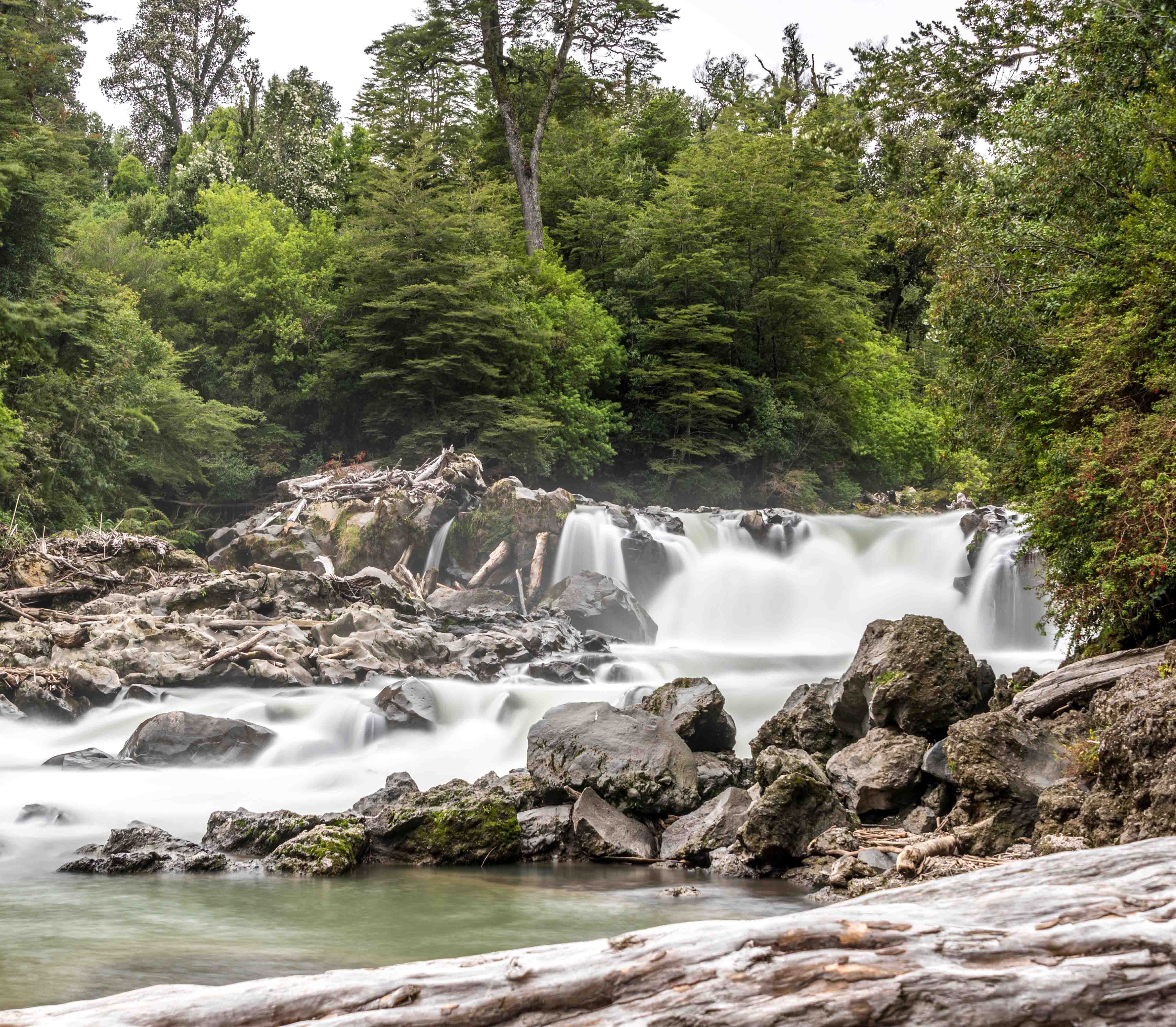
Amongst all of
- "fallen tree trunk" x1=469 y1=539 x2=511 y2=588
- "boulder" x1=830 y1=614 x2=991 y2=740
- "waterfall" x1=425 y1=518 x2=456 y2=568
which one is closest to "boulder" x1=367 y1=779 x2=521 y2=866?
"boulder" x1=830 y1=614 x2=991 y2=740

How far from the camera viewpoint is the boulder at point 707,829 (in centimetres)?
Result: 827

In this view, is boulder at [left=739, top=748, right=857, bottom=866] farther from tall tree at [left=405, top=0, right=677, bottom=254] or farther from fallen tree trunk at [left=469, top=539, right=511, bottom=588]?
tall tree at [left=405, top=0, right=677, bottom=254]

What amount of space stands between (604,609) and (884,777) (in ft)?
38.6

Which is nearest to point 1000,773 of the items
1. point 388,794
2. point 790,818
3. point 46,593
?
point 790,818

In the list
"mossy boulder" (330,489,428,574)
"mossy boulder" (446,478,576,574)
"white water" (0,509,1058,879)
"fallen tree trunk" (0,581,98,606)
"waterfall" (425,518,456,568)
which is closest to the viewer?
"white water" (0,509,1058,879)

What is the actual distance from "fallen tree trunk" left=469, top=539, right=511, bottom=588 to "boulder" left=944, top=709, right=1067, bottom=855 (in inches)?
605

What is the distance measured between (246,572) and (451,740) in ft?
25.1

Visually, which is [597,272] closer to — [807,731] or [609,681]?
[609,681]

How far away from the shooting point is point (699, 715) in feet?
33.6

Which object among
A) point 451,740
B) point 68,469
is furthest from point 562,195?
point 451,740

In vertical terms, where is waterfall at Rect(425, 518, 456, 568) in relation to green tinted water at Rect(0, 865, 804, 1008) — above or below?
above

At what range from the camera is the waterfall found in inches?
882

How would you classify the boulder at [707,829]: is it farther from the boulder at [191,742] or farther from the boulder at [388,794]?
the boulder at [191,742]

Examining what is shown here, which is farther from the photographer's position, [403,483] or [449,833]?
[403,483]
